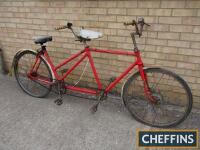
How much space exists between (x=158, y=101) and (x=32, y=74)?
6.75 feet

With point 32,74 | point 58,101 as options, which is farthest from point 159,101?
point 32,74

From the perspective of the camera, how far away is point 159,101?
311 cm

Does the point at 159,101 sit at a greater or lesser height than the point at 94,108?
greater

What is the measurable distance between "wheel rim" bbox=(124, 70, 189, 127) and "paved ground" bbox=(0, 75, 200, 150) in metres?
0.15

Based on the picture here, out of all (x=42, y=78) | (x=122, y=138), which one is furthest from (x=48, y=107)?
(x=122, y=138)

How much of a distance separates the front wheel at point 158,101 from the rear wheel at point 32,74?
1.31 m

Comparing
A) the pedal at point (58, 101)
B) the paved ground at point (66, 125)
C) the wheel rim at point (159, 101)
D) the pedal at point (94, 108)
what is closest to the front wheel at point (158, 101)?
the wheel rim at point (159, 101)

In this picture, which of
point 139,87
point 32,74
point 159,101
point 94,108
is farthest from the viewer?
point 32,74

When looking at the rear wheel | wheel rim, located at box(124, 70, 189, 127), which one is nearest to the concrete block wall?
wheel rim, located at box(124, 70, 189, 127)

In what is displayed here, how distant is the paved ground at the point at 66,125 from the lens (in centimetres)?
284

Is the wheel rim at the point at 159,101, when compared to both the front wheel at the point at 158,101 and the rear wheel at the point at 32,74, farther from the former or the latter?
the rear wheel at the point at 32,74

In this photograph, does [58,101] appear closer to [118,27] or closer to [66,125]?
[66,125]

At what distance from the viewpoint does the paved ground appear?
2838 millimetres

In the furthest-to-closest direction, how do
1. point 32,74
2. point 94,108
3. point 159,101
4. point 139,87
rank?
point 32,74 → point 139,87 → point 94,108 → point 159,101
